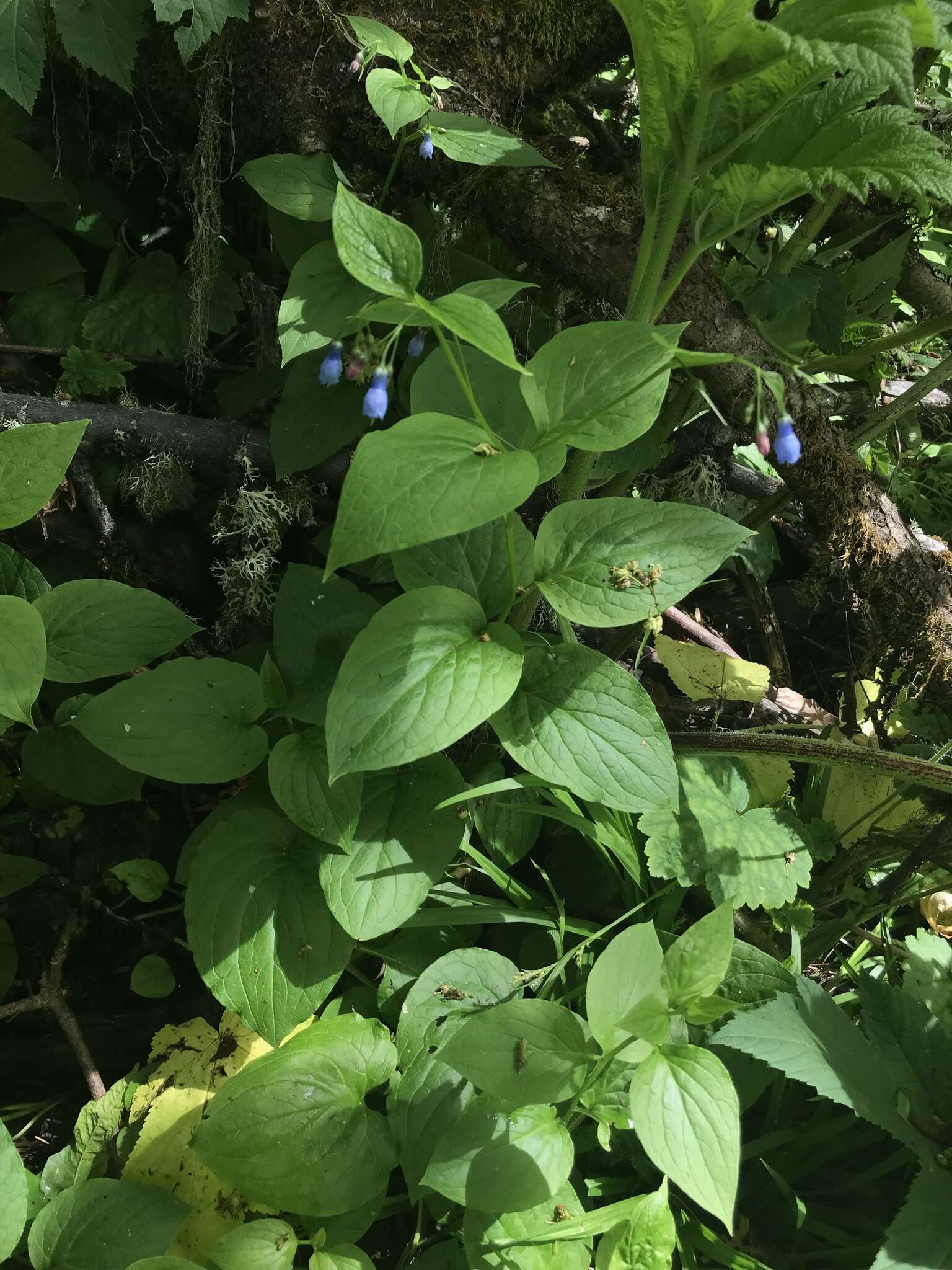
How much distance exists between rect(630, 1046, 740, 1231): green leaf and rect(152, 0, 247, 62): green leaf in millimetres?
1826

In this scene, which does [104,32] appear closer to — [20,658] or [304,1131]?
[20,658]

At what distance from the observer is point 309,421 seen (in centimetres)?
164

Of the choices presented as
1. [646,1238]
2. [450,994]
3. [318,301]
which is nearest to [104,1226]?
[450,994]

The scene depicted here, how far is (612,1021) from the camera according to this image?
3.99 feet

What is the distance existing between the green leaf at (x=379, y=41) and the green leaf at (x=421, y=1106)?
1.73 meters

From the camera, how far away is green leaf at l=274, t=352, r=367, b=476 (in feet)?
5.36

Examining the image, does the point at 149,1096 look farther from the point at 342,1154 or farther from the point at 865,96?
the point at 865,96

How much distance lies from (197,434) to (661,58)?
1.12 meters

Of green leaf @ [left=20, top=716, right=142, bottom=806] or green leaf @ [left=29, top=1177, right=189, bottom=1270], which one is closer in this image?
green leaf @ [left=29, top=1177, right=189, bottom=1270]

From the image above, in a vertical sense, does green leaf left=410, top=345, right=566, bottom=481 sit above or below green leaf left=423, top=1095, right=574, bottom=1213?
above

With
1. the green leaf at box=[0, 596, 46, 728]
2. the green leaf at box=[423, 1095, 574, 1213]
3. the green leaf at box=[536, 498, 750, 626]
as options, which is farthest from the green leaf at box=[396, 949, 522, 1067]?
the green leaf at box=[0, 596, 46, 728]

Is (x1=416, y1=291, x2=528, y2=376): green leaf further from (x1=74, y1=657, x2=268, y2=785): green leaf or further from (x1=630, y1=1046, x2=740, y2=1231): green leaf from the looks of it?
(x1=630, y1=1046, x2=740, y2=1231): green leaf

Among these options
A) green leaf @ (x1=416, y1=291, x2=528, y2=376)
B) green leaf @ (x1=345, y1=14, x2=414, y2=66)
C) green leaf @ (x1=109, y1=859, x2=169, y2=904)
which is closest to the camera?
green leaf @ (x1=416, y1=291, x2=528, y2=376)

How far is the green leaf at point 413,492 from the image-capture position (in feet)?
3.42
